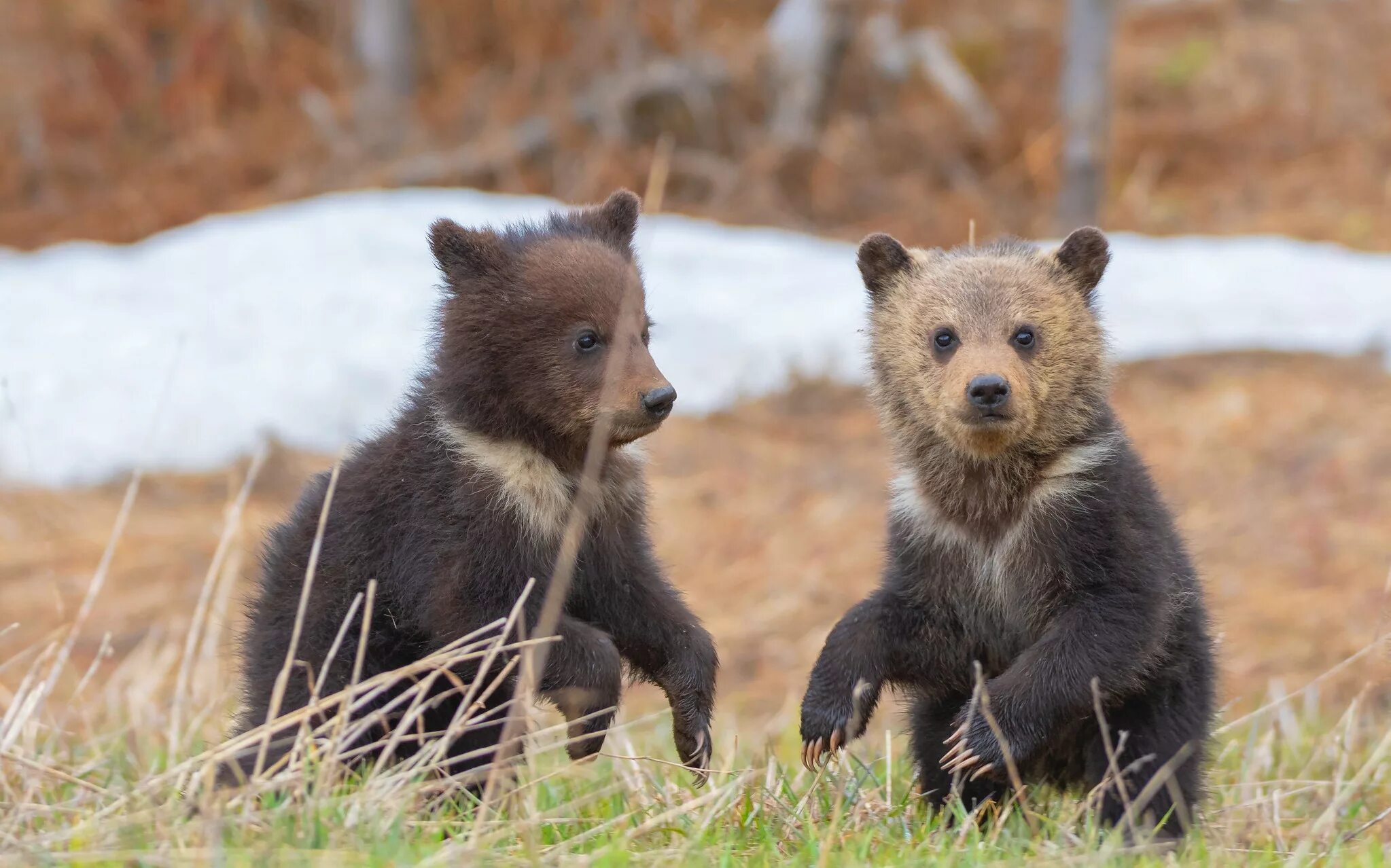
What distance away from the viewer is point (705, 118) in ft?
51.3

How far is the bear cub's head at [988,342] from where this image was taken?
16.1 feet

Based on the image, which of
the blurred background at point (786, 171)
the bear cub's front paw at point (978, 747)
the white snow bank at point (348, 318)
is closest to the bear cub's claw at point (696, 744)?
the bear cub's front paw at point (978, 747)

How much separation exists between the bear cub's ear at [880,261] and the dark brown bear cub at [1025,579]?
204mm

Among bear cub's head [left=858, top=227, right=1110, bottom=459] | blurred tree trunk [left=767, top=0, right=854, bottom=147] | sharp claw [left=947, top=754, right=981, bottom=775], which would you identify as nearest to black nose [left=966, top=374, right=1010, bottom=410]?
bear cub's head [left=858, top=227, right=1110, bottom=459]

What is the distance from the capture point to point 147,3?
17484mm

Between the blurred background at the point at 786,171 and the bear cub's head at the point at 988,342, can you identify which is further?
the blurred background at the point at 786,171

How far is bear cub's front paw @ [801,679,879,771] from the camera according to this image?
4.85 meters

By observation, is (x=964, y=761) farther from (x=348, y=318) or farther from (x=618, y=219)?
(x=348, y=318)

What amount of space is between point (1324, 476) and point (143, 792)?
763 centimetres

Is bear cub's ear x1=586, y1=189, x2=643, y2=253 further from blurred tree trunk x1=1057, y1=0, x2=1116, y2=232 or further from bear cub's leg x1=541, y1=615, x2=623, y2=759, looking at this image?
blurred tree trunk x1=1057, y1=0, x2=1116, y2=232

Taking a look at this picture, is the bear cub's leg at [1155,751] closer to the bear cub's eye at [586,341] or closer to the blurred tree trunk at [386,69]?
the bear cub's eye at [586,341]

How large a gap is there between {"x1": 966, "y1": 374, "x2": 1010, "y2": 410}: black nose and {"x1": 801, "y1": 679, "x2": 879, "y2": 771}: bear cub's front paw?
2.98ft

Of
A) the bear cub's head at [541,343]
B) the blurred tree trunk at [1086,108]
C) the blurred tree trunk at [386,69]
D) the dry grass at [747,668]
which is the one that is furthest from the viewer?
the blurred tree trunk at [386,69]

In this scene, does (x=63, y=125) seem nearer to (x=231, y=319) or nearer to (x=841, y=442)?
(x=231, y=319)
